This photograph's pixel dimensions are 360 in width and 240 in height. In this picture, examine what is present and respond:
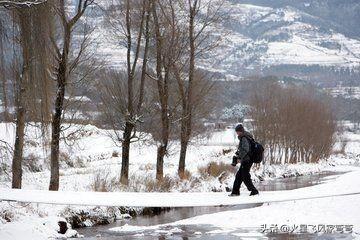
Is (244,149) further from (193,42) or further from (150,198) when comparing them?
(193,42)

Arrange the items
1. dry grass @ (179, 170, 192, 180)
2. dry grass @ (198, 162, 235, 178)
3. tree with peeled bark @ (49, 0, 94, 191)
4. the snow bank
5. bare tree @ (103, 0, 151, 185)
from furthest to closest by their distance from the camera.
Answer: dry grass @ (198, 162, 235, 178) → dry grass @ (179, 170, 192, 180) → bare tree @ (103, 0, 151, 185) → tree with peeled bark @ (49, 0, 94, 191) → the snow bank

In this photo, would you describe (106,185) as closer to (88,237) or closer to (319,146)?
(88,237)

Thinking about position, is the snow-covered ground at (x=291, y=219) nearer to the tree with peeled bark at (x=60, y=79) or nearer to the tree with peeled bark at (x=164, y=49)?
the tree with peeled bark at (x=60, y=79)

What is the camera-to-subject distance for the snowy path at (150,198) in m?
14.6

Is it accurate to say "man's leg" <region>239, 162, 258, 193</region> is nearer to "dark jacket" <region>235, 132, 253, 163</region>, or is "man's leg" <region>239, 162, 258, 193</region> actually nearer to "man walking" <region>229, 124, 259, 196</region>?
"man walking" <region>229, 124, 259, 196</region>

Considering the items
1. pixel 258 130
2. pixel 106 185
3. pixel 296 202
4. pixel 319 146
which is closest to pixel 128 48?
pixel 106 185

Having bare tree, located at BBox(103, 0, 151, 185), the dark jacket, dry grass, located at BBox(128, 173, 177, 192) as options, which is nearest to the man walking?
the dark jacket

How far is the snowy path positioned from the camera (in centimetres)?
1465

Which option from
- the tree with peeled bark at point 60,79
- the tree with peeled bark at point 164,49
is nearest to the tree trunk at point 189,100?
the tree with peeled bark at point 164,49

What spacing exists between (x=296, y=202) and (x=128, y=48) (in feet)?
44.9

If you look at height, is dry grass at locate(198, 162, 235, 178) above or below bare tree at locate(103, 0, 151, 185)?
below

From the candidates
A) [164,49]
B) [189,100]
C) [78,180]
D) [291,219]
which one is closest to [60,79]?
[78,180]

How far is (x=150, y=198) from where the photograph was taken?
52.6 feet

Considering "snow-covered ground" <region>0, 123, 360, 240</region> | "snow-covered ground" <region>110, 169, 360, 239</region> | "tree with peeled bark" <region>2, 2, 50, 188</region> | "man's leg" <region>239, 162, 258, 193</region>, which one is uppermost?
"tree with peeled bark" <region>2, 2, 50, 188</region>
